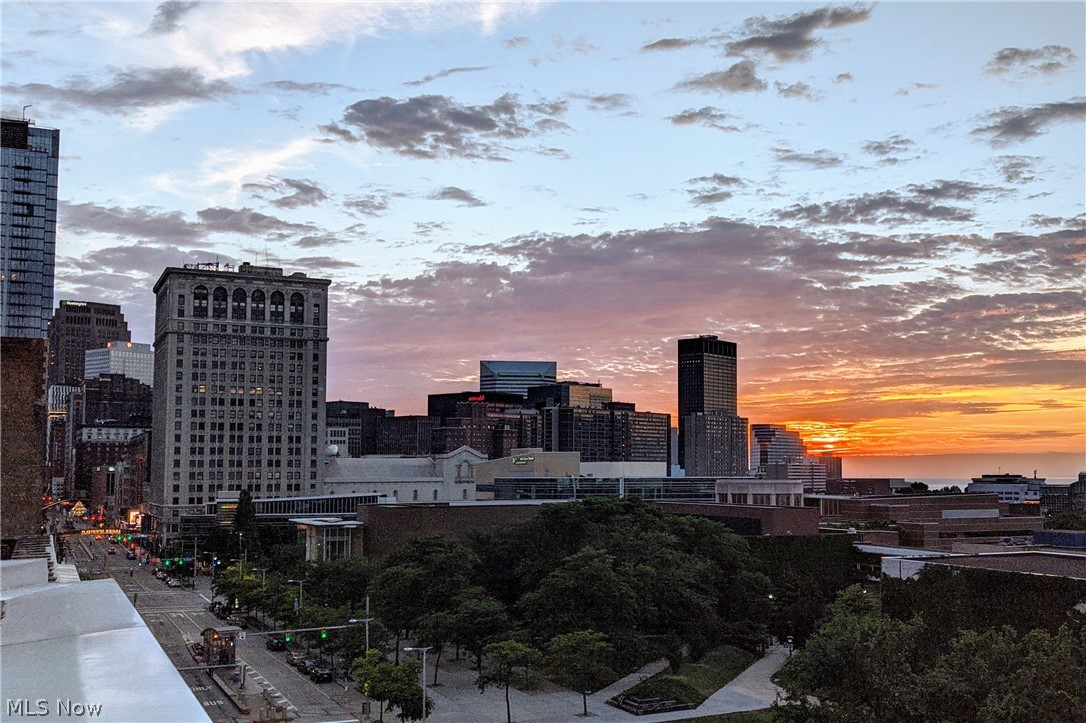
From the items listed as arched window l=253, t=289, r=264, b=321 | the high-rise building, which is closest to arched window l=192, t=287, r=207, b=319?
arched window l=253, t=289, r=264, b=321

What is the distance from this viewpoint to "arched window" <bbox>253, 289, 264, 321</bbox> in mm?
194125

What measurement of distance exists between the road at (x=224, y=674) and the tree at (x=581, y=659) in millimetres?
13920

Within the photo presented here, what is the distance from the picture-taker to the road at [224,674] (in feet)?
200

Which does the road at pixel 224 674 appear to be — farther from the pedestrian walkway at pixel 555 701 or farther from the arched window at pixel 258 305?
the arched window at pixel 258 305

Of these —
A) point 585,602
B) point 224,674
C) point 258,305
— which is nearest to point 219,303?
point 258,305

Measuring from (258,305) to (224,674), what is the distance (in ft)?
442

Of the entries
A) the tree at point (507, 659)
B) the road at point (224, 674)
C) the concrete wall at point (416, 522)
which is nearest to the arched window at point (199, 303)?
the road at point (224, 674)

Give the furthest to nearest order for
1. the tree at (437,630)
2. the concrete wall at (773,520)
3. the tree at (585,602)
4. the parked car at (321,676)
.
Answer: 1. the concrete wall at (773,520)
2. the parked car at (321,676)
3. the tree at (437,630)
4. the tree at (585,602)

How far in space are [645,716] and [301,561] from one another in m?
60.5

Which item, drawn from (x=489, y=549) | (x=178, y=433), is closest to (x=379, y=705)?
(x=489, y=549)

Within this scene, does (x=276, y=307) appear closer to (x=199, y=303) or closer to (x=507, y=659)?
(x=199, y=303)

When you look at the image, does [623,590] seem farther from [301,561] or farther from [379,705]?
[301,561]

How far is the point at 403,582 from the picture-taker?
7612 centimetres

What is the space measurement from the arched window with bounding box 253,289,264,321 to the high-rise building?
37.8 metres
